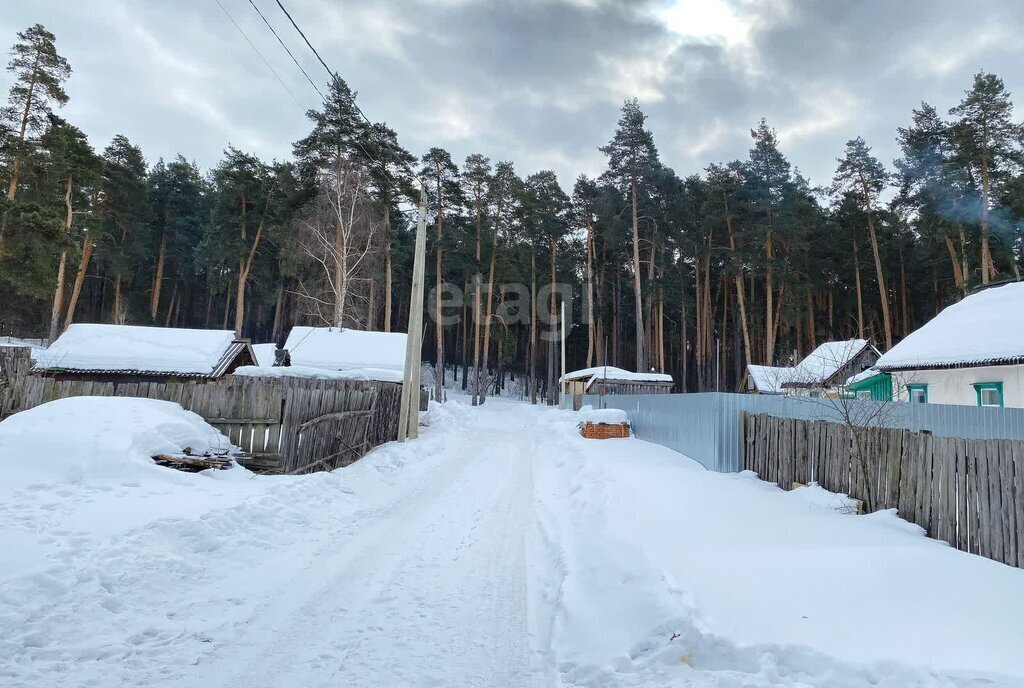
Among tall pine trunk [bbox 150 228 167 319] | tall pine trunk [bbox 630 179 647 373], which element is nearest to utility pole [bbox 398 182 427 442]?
tall pine trunk [bbox 630 179 647 373]

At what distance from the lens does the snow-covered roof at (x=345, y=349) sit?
22.5 metres

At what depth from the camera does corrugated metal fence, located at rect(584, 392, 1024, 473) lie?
9547 mm

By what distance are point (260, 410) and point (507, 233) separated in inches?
1243

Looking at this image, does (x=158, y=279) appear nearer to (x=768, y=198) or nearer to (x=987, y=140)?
(x=768, y=198)

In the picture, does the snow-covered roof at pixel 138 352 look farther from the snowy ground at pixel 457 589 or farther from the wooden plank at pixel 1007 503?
the wooden plank at pixel 1007 503

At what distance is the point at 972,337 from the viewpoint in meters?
15.6

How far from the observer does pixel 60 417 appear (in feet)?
23.3

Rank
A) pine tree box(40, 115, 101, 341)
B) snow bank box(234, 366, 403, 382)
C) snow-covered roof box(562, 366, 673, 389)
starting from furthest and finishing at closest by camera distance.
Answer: snow-covered roof box(562, 366, 673, 389) → pine tree box(40, 115, 101, 341) → snow bank box(234, 366, 403, 382)

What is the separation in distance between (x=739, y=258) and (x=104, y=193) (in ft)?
150

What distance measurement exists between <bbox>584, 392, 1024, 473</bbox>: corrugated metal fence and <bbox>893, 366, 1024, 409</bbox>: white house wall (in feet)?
20.4

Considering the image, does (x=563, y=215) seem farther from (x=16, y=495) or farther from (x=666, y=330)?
(x=16, y=495)

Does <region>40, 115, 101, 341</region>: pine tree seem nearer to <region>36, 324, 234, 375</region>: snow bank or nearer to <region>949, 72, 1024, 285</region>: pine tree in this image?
<region>36, 324, 234, 375</region>: snow bank

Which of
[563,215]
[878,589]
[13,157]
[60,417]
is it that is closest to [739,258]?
[563,215]

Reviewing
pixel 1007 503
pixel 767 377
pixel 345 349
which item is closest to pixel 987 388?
pixel 1007 503
